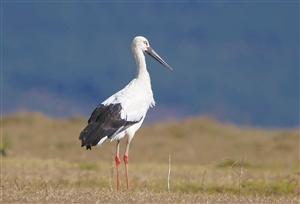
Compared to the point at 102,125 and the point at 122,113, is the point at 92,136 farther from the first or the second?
the point at 122,113

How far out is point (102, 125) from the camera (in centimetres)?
1544

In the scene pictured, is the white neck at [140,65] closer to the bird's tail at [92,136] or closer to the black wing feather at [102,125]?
the black wing feather at [102,125]

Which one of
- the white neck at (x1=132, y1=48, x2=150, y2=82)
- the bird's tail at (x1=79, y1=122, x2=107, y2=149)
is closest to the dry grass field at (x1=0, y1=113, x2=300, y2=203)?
the bird's tail at (x1=79, y1=122, x2=107, y2=149)

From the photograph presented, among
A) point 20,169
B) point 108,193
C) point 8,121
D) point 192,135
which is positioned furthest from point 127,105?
point 8,121

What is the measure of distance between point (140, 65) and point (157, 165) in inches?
274

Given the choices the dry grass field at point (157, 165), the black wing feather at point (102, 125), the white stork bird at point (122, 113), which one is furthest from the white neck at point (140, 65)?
the dry grass field at point (157, 165)

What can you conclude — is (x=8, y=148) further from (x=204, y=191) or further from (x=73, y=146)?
(x=204, y=191)

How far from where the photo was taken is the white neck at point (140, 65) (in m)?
16.8

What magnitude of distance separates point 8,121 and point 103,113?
24.9 m

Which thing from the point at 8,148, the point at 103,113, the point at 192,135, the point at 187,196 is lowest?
the point at 187,196

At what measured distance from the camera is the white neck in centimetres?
1678

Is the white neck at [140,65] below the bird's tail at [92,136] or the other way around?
the other way around

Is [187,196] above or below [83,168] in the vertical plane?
below

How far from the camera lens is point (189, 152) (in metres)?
32.5
